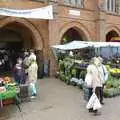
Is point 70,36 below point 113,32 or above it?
below

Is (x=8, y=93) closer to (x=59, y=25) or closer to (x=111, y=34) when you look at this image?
(x=59, y=25)

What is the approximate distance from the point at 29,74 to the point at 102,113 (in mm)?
3982

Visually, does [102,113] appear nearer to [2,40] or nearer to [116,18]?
[2,40]

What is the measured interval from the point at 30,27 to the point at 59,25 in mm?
2456

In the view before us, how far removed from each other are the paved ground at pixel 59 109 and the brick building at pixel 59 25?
6.99 meters

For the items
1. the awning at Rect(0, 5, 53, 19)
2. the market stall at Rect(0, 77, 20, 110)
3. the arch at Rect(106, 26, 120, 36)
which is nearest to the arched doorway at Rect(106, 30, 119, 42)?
the arch at Rect(106, 26, 120, 36)

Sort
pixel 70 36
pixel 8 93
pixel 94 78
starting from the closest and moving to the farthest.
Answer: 1. pixel 94 78
2. pixel 8 93
3. pixel 70 36

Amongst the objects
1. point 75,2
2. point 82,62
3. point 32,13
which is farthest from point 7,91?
point 75,2

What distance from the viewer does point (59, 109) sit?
35.4ft

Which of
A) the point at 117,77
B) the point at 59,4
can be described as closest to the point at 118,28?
the point at 59,4

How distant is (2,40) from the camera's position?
24141 millimetres

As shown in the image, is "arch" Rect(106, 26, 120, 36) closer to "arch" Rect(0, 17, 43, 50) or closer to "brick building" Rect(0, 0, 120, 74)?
"brick building" Rect(0, 0, 120, 74)

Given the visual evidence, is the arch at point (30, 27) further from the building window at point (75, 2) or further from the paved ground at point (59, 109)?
the paved ground at point (59, 109)

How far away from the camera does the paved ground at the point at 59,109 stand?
983 cm
